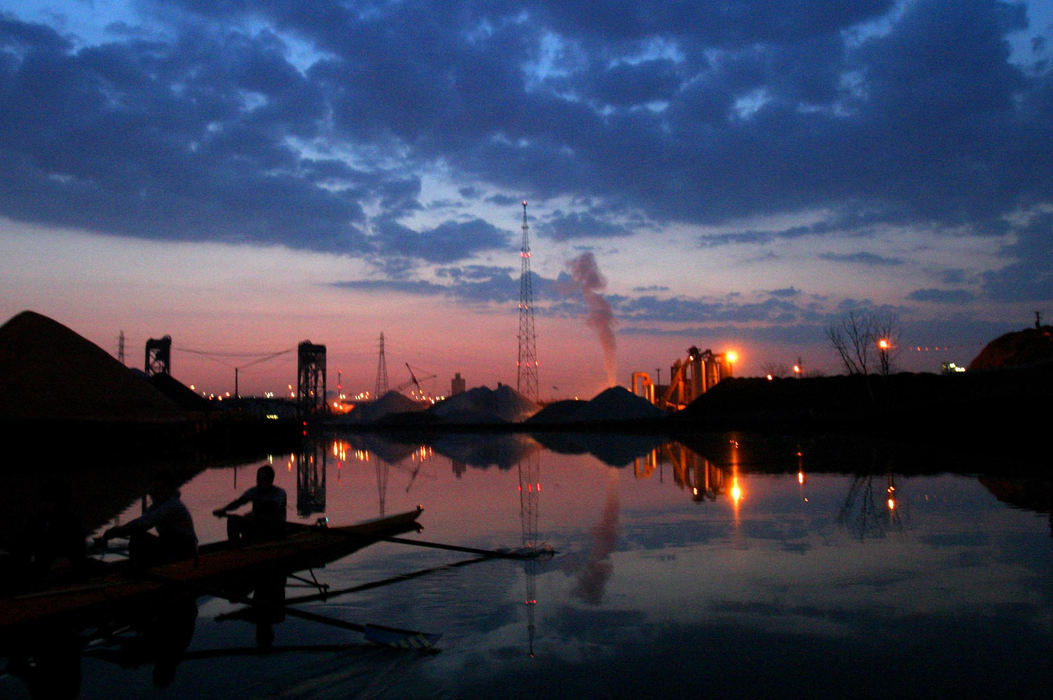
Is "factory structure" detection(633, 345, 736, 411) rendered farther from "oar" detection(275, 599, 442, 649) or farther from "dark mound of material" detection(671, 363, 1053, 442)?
"oar" detection(275, 599, 442, 649)

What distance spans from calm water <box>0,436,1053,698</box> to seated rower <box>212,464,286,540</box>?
3.52 feet

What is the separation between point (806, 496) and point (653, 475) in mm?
6473

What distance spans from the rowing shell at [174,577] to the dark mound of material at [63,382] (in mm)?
28469

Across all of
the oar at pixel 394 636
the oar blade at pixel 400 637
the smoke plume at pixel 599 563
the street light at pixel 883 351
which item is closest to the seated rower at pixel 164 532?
the oar at pixel 394 636

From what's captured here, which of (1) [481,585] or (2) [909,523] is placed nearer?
(1) [481,585]

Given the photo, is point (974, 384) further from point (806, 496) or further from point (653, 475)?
point (806, 496)

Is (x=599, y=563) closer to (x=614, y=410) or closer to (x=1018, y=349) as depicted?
(x=614, y=410)

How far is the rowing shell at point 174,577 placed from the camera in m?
6.16

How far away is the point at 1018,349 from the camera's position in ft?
222

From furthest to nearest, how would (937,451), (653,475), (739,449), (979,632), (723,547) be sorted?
1. (739,449)
2. (937,451)
3. (653,475)
4. (723,547)
5. (979,632)

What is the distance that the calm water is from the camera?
5336 mm

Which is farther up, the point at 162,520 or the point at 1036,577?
the point at 162,520

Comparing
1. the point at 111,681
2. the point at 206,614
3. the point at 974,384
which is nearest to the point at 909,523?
the point at 206,614

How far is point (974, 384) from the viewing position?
56562mm
